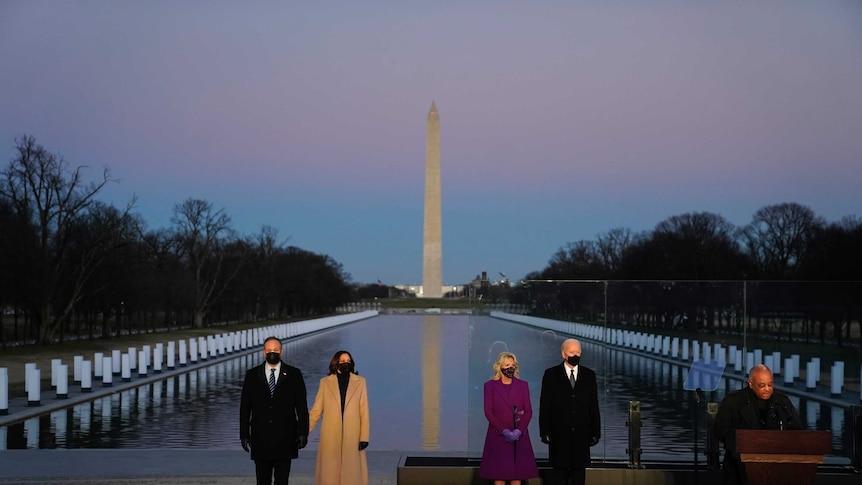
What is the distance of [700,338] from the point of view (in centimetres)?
1477

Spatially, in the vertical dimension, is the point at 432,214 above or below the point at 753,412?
above

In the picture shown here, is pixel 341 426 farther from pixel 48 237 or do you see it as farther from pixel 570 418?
pixel 48 237

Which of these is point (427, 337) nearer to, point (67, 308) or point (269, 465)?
point (67, 308)

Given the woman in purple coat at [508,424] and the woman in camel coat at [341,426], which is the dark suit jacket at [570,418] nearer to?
the woman in purple coat at [508,424]

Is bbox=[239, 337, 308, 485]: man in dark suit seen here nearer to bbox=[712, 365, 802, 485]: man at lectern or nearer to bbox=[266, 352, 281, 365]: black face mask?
bbox=[266, 352, 281, 365]: black face mask

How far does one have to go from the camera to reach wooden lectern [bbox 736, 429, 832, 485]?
873 centimetres

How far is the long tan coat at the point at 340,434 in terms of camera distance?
978 centimetres

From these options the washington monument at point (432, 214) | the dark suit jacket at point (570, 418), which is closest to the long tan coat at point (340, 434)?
the dark suit jacket at point (570, 418)

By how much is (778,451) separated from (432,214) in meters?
101

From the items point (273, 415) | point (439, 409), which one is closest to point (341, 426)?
point (273, 415)

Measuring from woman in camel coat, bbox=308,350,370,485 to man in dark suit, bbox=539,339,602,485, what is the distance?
5.68ft

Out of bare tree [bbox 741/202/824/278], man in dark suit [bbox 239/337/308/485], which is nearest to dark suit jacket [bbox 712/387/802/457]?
man in dark suit [bbox 239/337/308/485]

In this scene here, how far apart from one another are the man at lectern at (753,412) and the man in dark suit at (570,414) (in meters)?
1.37

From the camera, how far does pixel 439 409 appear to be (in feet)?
74.8
